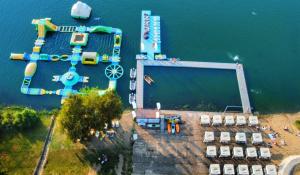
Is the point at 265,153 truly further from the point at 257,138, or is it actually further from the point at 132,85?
the point at 132,85

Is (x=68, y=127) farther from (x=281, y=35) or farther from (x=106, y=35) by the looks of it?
(x=281, y=35)

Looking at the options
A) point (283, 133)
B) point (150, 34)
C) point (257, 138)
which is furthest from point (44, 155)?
point (283, 133)

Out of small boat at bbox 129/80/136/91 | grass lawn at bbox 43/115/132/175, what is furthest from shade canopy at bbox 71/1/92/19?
grass lawn at bbox 43/115/132/175

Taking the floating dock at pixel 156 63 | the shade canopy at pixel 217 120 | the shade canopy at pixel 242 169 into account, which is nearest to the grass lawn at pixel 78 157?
the floating dock at pixel 156 63

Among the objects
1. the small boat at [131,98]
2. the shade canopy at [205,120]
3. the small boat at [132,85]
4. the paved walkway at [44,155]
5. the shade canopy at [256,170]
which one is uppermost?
the small boat at [132,85]

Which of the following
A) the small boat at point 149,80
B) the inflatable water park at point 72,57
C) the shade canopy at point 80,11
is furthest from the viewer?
the shade canopy at point 80,11

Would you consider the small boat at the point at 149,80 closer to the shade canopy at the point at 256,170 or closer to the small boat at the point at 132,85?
the small boat at the point at 132,85
